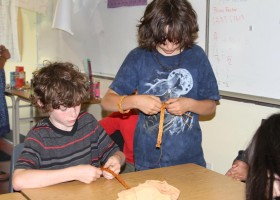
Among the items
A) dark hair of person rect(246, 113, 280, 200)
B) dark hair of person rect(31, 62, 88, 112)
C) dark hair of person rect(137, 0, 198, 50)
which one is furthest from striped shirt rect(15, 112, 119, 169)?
dark hair of person rect(246, 113, 280, 200)

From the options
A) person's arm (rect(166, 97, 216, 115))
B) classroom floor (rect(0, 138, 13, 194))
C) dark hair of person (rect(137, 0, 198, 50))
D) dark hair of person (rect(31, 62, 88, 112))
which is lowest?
classroom floor (rect(0, 138, 13, 194))

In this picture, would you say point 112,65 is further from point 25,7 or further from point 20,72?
point 25,7

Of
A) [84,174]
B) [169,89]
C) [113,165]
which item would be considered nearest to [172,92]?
[169,89]

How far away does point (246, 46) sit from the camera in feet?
8.20

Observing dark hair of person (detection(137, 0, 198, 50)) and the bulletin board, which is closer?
dark hair of person (detection(137, 0, 198, 50))

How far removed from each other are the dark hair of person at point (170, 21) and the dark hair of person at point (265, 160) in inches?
37.5

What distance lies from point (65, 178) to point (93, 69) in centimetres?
274

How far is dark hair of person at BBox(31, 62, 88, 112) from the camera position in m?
1.71

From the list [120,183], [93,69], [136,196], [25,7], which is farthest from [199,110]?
[25,7]

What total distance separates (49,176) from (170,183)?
449mm

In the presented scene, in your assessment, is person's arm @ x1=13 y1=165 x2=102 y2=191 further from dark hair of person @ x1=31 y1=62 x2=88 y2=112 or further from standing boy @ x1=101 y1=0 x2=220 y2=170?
standing boy @ x1=101 y1=0 x2=220 y2=170

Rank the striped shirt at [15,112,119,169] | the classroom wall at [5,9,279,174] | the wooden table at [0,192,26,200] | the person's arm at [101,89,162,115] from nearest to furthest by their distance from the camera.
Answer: the wooden table at [0,192,26,200]
the striped shirt at [15,112,119,169]
the person's arm at [101,89,162,115]
the classroom wall at [5,9,279,174]

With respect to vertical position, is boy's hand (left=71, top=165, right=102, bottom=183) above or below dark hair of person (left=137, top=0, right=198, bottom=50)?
below

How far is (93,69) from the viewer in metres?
4.20
